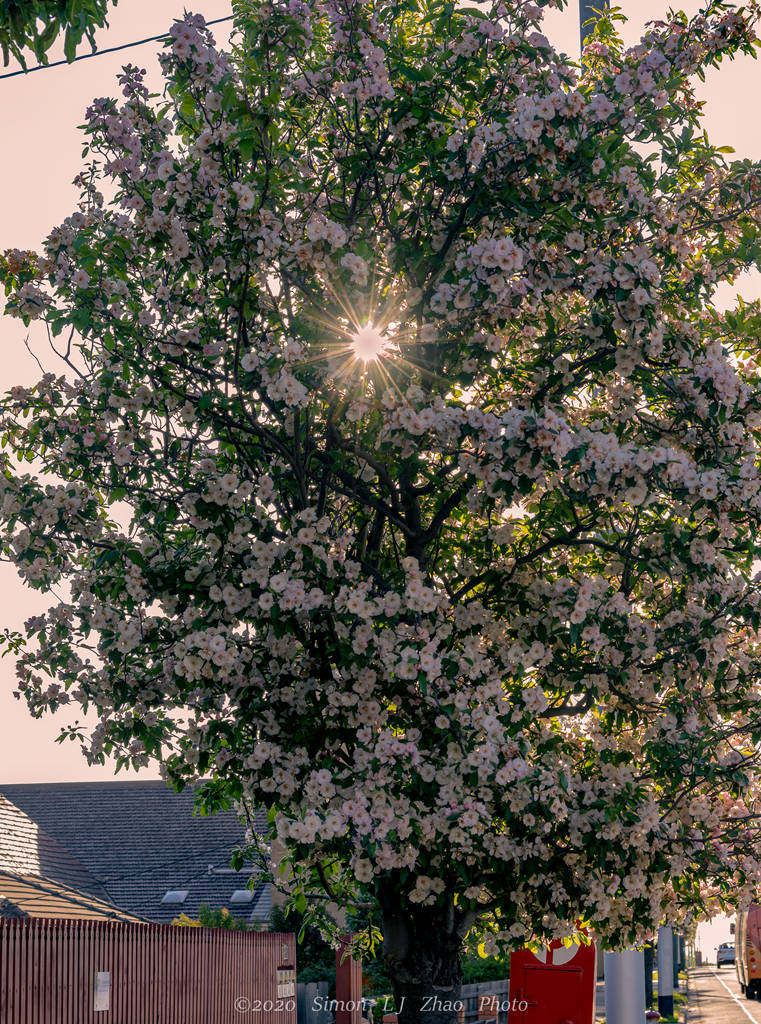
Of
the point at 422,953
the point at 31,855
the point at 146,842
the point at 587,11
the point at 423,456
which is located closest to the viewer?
the point at 423,456

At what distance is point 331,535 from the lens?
9062 millimetres

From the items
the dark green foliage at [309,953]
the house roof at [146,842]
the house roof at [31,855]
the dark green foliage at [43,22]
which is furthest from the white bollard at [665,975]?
the dark green foliage at [43,22]

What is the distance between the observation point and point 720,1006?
33.8m

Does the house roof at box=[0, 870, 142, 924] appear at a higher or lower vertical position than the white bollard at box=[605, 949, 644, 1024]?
higher

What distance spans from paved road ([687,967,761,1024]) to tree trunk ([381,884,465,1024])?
19.8 meters

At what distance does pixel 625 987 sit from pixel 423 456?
9.01 meters

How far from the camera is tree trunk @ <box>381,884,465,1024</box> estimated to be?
32.1ft

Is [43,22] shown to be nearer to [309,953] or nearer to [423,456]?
[423,456]

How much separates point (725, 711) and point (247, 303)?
4.78 metres

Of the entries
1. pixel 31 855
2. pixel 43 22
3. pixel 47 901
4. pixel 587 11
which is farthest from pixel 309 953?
pixel 43 22

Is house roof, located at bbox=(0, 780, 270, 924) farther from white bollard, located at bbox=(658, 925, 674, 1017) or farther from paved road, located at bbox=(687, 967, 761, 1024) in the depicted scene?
paved road, located at bbox=(687, 967, 761, 1024)

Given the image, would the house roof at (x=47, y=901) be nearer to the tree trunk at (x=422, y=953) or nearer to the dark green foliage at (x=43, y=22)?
the tree trunk at (x=422, y=953)

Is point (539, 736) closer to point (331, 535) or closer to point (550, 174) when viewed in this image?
point (331, 535)

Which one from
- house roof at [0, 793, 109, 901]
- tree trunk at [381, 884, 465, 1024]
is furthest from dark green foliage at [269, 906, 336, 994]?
tree trunk at [381, 884, 465, 1024]
